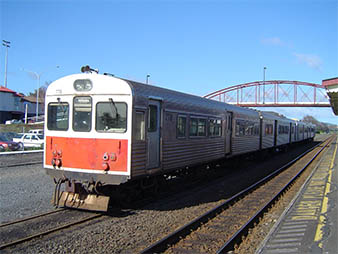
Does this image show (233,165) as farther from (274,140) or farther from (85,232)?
(85,232)

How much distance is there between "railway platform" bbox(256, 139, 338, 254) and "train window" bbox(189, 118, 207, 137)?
12.0 ft

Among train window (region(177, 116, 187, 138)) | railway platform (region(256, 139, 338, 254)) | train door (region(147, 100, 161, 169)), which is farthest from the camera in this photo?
train window (region(177, 116, 187, 138))

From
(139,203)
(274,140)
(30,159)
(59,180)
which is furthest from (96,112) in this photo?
(274,140)

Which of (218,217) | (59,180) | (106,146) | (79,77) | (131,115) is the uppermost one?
(79,77)

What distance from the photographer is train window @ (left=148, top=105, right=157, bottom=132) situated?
8.45 meters

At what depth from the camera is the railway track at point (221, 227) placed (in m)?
5.87

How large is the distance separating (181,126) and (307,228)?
462cm

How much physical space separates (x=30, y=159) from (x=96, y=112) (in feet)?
35.4

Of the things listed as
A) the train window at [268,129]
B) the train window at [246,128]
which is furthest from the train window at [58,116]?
the train window at [268,129]

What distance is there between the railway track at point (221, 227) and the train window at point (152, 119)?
2.50 meters

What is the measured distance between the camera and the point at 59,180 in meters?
7.98

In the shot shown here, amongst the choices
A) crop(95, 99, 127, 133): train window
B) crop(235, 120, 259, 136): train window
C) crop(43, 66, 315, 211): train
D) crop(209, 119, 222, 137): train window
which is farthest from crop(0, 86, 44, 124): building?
crop(95, 99, 127, 133): train window

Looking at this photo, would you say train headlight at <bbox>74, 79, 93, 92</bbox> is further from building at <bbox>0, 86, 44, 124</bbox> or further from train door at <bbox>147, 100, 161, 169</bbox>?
building at <bbox>0, 86, 44, 124</bbox>

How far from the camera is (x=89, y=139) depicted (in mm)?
7789
